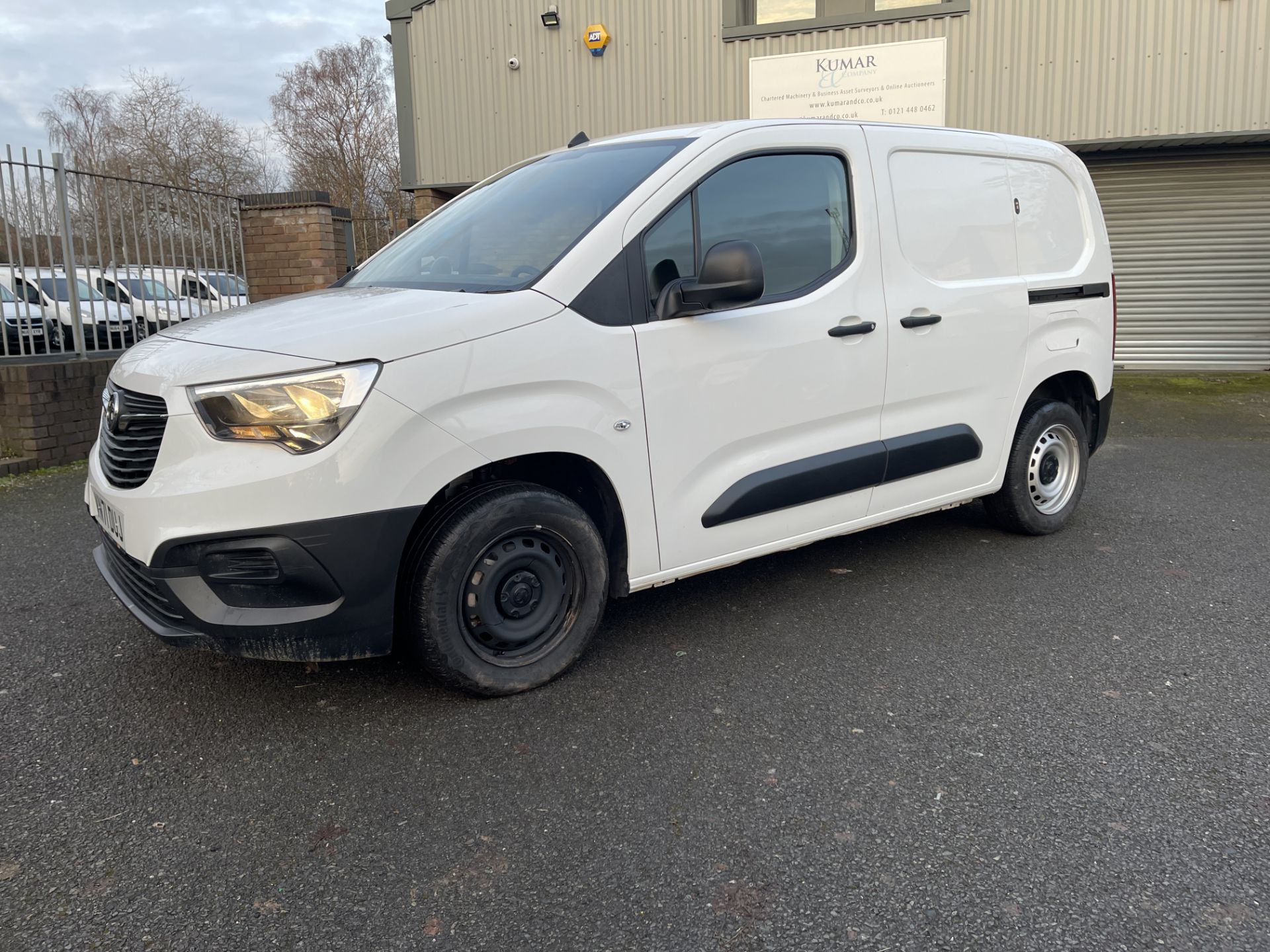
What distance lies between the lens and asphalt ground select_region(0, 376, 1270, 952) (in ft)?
7.13

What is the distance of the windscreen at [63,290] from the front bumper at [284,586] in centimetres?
537

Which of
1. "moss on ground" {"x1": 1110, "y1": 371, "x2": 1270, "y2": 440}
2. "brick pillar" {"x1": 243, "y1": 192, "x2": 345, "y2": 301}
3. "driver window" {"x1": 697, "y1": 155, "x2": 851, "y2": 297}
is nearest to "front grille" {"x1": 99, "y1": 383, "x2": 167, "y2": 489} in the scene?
"driver window" {"x1": 697, "y1": 155, "x2": 851, "y2": 297}

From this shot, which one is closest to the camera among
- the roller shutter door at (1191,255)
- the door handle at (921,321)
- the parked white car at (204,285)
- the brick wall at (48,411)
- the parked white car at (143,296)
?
the door handle at (921,321)

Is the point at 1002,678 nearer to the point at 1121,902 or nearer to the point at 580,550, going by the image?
the point at 1121,902

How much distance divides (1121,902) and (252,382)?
2.57 metres

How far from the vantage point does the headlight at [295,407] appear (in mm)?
2721

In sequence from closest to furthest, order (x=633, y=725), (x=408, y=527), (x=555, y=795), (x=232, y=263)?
1. (x=555, y=795)
2. (x=408, y=527)
3. (x=633, y=725)
4. (x=232, y=263)

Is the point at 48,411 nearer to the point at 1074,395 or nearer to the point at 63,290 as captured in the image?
the point at 63,290

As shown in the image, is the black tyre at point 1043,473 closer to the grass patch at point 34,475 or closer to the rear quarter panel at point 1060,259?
the rear quarter panel at point 1060,259

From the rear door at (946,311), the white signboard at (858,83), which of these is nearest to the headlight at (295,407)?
the rear door at (946,311)

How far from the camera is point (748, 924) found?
7.03 feet

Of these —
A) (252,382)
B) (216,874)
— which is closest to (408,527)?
(252,382)

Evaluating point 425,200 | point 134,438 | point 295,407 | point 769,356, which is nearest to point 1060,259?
point 769,356

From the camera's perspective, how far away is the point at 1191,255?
39.3ft
